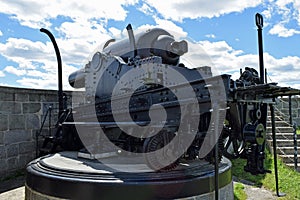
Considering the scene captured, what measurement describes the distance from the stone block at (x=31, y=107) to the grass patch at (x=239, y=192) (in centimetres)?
378

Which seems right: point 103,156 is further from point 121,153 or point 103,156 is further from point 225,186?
point 225,186

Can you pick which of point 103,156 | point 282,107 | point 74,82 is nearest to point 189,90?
point 103,156

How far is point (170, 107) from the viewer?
3.24 m

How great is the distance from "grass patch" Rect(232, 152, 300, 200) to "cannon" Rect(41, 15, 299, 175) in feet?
4.66

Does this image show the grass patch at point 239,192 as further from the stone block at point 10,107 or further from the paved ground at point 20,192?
the stone block at point 10,107

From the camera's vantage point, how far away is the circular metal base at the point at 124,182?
112 inches

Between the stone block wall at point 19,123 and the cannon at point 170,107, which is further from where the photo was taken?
the stone block wall at point 19,123

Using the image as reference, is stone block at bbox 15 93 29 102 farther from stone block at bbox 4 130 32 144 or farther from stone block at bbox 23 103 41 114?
stone block at bbox 4 130 32 144

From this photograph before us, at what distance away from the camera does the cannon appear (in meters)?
2.97

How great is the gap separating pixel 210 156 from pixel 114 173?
0.91 m

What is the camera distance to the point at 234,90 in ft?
9.45

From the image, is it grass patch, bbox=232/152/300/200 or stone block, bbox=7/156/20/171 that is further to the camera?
stone block, bbox=7/156/20/171

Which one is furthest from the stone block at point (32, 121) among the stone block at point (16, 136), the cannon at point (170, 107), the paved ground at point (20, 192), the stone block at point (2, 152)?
the cannon at point (170, 107)

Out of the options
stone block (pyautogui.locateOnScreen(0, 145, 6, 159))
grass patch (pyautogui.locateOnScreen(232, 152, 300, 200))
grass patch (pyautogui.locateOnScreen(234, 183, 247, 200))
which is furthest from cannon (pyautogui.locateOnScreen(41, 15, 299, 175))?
stone block (pyautogui.locateOnScreen(0, 145, 6, 159))
